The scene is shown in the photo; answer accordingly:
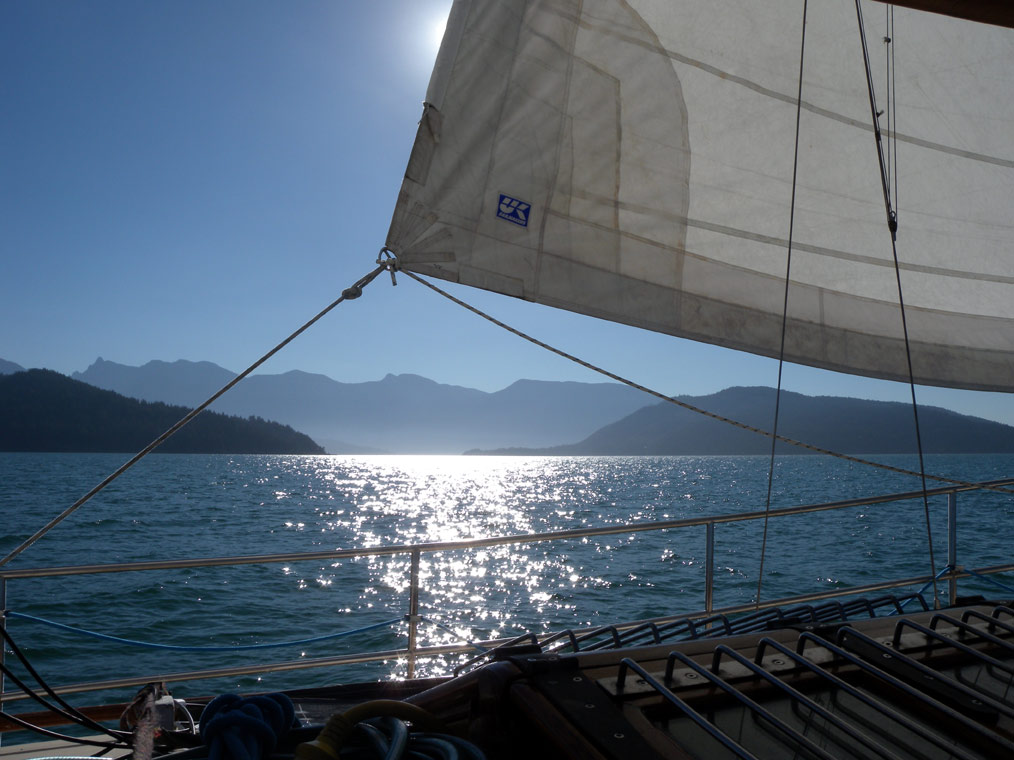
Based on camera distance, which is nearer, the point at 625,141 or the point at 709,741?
the point at 709,741

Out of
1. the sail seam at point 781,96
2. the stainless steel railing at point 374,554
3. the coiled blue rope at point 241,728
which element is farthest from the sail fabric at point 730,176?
→ the coiled blue rope at point 241,728

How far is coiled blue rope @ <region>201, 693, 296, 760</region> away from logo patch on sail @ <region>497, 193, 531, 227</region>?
2190 millimetres

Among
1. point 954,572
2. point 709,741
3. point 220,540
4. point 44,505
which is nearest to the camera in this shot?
point 709,741

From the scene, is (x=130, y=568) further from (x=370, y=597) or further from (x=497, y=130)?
(x=370, y=597)

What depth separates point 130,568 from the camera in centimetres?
291

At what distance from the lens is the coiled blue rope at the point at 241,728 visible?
4.15 ft

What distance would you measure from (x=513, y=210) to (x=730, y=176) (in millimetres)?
1193

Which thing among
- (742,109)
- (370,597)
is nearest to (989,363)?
(742,109)

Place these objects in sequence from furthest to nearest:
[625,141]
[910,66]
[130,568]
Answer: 1. [910,66]
2. [625,141]
3. [130,568]

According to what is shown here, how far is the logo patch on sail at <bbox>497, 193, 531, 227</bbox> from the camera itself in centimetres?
305

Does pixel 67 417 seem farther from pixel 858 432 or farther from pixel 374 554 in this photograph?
pixel 858 432

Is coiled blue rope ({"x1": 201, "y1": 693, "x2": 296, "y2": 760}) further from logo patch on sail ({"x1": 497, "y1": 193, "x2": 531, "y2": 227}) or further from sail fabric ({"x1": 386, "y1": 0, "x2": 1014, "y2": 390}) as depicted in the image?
logo patch on sail ({"x1": 497, "y1": 193, "x2": 531, "y2": 227})

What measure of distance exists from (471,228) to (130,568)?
2.02 metres

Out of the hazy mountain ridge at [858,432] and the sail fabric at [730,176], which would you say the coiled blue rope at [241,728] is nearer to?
the sail fabric at [730,176]
